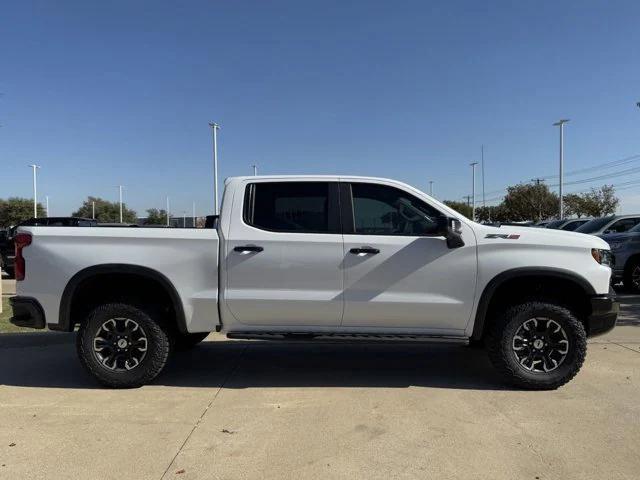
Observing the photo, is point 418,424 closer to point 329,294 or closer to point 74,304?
point 329,294

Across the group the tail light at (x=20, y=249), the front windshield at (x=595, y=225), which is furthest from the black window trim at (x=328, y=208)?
the front windshield at (x=595, y=225)

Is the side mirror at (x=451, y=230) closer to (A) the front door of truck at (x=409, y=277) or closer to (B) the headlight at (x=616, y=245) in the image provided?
(A) the front door of truck at (x=409, y=277)

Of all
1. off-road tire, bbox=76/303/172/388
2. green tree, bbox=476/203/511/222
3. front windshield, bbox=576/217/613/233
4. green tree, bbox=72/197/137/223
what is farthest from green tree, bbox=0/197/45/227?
off-road tire, bbox=76/303/172/388

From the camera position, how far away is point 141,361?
5145 mm

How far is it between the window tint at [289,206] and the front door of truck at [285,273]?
0.05ft

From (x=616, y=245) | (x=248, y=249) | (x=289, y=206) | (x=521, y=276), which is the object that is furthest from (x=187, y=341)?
(x=616, y=245)

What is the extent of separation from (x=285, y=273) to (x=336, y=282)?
468 millimetres

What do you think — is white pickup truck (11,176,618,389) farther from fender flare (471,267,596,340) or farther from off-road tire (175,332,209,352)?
off-road tire (175,332,209,352)

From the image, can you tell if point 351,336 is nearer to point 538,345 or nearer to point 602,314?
point 538,345

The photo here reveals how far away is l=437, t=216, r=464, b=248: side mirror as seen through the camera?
485cm

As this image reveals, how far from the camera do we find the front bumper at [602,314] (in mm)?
4965

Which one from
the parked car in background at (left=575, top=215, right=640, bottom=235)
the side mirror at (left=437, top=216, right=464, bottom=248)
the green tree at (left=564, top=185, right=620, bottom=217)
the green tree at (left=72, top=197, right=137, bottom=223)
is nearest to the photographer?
the side mirror at (left=437, top=216, right=464, bottom=248)

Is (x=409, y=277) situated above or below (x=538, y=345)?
above

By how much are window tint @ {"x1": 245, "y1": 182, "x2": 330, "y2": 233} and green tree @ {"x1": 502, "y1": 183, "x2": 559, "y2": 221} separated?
60.1 m
